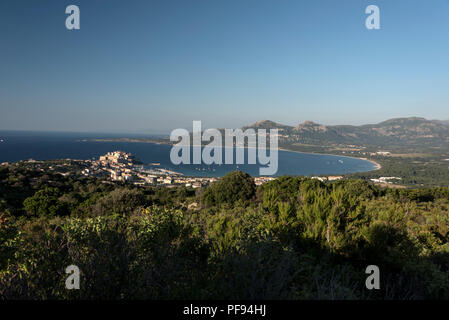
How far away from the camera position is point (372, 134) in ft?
606

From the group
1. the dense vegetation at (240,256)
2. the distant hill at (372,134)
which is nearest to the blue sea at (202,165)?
the distant hill at (372,134)

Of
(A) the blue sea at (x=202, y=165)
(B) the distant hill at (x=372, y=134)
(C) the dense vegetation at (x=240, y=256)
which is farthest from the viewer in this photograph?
(B) the distant hill at (x=372, y=134)

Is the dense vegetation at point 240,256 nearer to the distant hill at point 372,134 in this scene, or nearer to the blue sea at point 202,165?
the blue sea at point 202,165

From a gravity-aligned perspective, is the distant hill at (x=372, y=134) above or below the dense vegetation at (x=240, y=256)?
above

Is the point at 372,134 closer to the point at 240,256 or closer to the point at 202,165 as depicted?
the point at 202,165

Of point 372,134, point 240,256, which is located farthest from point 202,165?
point 372,134

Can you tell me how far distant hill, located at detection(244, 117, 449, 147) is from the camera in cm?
15659

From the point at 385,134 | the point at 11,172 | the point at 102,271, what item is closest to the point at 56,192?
the point at 11,172

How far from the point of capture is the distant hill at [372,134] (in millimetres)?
156587

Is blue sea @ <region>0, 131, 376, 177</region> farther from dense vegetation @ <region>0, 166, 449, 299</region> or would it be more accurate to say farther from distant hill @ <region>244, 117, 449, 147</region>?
dense vegetation @ <region>0, 166, 449, 299</region>

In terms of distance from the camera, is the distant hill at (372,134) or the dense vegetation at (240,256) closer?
the dense vegetation at (240,256)

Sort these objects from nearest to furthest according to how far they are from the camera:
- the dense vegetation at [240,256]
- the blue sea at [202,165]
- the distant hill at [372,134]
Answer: the dense vegetation at [240,256], the blue sea at [202,165], the distant hill at [372,134]
